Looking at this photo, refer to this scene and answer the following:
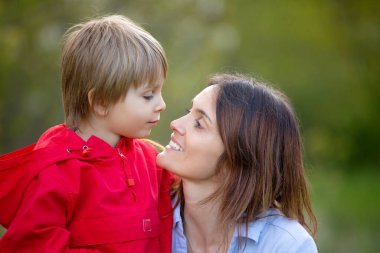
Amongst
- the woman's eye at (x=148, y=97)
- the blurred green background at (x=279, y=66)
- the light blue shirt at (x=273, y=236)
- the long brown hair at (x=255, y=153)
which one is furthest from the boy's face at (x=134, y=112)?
the blurred green background at (x=279, y=66)

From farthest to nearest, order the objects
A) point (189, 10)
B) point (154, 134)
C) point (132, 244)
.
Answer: point (154, 134) < point (189, 10) < point (132, 244)

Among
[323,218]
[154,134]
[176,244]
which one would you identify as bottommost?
[323,218]

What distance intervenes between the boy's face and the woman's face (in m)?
0.15

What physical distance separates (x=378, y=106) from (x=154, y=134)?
22.4 feet

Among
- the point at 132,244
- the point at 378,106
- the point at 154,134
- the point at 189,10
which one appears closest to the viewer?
the point at 132,244

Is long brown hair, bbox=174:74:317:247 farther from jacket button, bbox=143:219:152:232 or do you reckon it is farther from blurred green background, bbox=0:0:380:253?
blurred green background, bbox=0:0:380:253

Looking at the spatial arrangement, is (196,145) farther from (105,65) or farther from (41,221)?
(41,221)

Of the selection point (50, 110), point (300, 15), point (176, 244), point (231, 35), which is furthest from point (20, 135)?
point (300, 15)

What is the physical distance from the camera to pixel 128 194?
3.01 meters

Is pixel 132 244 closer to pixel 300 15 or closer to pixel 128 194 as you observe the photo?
pixel 128 194

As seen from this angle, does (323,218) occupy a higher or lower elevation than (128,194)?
lower

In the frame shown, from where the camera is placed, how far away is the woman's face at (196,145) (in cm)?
313

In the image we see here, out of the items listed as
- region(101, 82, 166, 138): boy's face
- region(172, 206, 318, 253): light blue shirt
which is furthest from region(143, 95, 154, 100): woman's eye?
region(172, 206, 318, 253): light blue shirt

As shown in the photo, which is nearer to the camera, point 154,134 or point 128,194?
point 128,194
